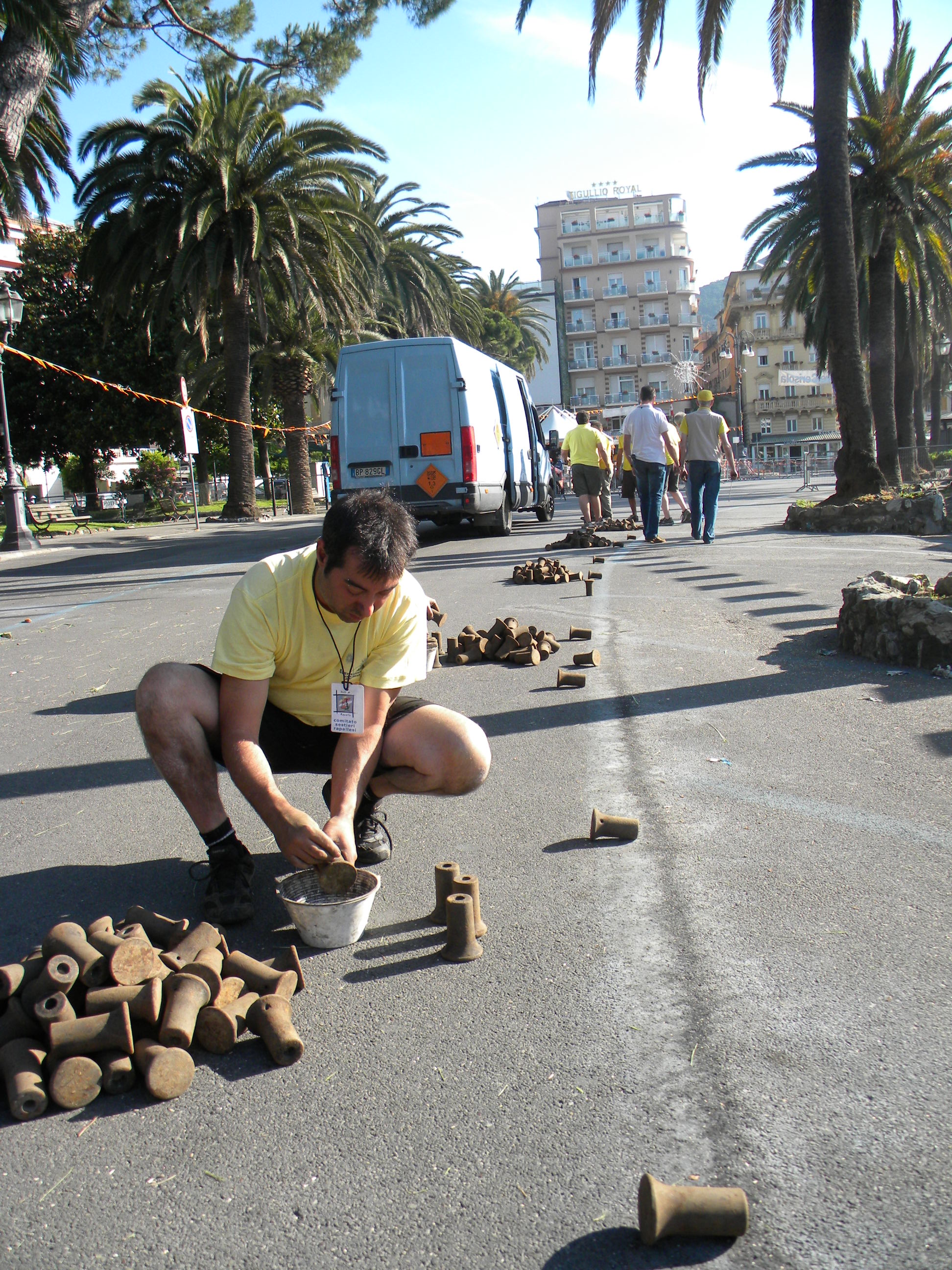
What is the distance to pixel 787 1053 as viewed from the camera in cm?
239

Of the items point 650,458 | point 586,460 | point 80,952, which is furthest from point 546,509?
point 80,952

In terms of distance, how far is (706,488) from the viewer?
14.6 m

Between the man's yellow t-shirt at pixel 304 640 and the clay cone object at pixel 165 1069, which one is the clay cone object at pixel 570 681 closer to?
the man's yellow t-shirt at pixel 304 640

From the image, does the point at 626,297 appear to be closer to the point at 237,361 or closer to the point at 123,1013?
the point at 237,361

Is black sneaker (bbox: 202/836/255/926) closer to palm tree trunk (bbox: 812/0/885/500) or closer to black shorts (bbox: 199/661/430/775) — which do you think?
black shorts (bbox: 199/661/430/775)

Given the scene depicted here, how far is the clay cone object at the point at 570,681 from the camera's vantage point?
6266 mm

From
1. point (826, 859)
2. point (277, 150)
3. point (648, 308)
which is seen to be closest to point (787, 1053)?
point (826, 859)

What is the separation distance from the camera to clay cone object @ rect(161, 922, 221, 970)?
2.68 metres

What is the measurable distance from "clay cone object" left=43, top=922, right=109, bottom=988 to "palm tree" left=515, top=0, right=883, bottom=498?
1587 centimetres

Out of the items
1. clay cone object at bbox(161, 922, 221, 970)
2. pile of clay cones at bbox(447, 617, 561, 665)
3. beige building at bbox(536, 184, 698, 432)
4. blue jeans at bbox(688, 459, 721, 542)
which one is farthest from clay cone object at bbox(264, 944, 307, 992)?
beige building at bbox(536, 184, 698, 432)

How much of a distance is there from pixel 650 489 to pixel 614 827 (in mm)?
11708

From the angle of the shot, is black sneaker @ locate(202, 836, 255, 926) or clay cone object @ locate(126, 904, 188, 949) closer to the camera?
clay cone object @ locate(126, 904, 188, 949)

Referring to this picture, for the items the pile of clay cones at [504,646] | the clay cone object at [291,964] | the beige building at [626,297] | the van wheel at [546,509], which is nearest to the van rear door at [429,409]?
the van wheel at [546,509]

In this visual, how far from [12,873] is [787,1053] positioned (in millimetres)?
2714
